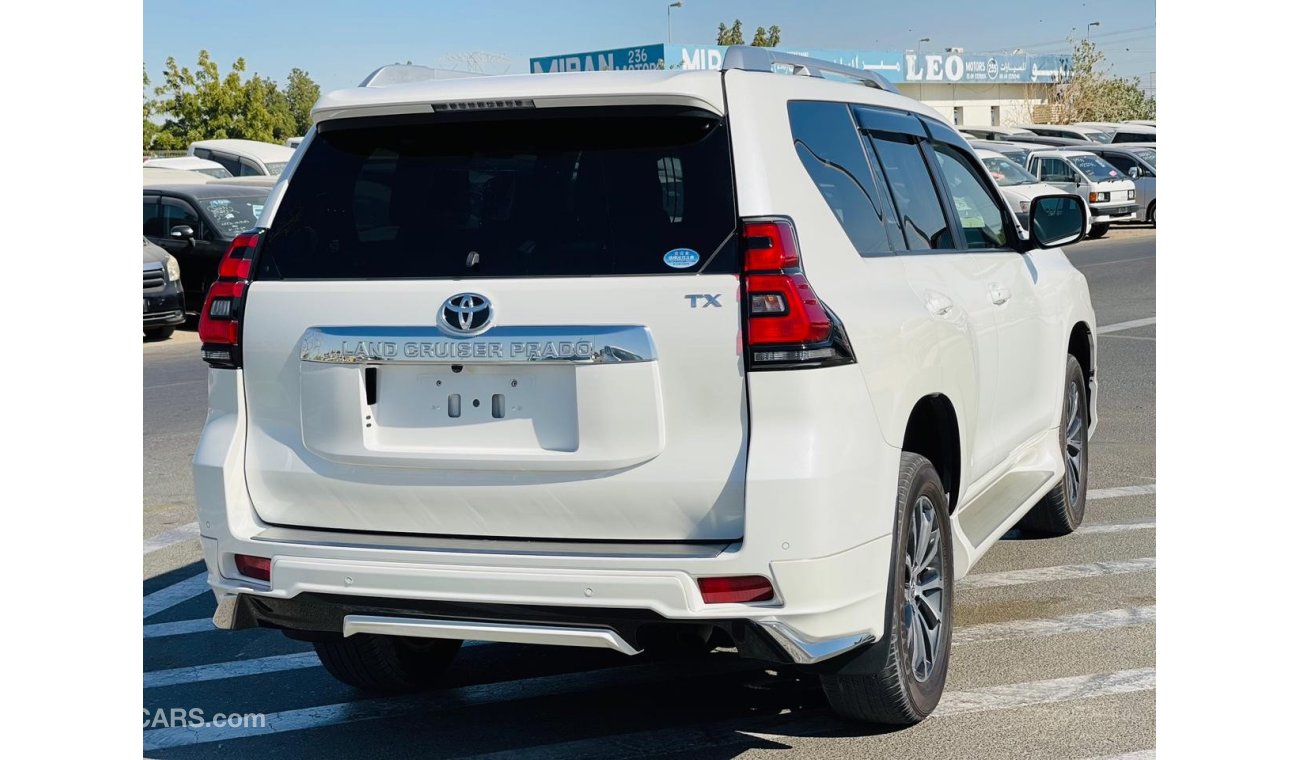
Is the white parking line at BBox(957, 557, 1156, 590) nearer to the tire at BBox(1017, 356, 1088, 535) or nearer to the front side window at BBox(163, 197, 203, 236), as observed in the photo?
the tire at BBox(1017, 356, 1088, 535)

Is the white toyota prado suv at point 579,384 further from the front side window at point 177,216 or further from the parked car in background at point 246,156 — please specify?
the parked car in background at point 246,156

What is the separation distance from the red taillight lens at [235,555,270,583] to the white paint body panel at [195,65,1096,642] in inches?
1.2

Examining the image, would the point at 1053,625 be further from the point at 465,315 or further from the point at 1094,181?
the point at 1094,181

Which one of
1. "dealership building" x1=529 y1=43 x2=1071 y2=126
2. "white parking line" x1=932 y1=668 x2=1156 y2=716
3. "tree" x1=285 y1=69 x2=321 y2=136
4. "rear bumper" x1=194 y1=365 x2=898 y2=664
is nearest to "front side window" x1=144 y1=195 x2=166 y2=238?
"rear bumper" x1=194 y1=365 x2=898 y2=664

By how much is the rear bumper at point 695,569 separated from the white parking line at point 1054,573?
228 cm

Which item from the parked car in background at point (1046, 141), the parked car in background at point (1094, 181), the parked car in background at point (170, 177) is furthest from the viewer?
the parked car in background at point (1046, 141)

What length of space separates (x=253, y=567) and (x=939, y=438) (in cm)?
211

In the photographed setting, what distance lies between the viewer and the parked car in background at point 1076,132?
46844 millimetres

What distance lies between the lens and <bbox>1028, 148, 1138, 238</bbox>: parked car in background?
28.9 m

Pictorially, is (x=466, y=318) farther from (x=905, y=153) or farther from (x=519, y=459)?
(x=905, y=153)

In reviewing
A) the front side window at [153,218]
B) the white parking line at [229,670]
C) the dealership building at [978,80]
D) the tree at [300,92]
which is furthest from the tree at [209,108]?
the tree at [300,92]

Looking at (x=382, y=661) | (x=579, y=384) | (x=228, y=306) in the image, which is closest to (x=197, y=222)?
(x=382, y=661)

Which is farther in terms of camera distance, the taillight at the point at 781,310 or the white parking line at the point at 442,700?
the white parking line at the point at 442,700

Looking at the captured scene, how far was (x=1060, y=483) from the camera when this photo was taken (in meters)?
6.58
